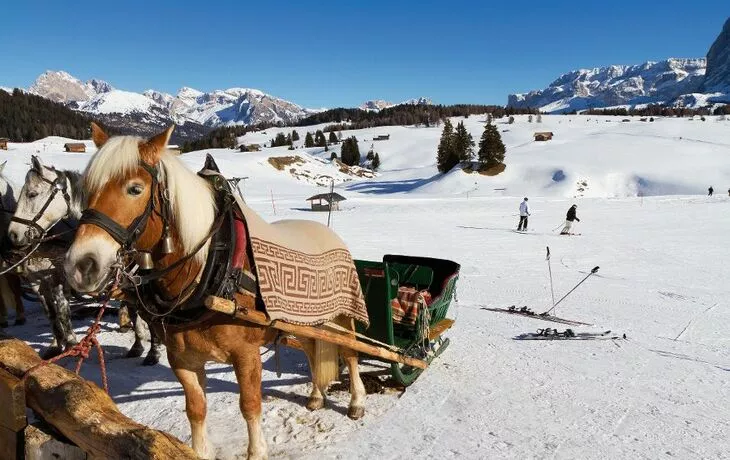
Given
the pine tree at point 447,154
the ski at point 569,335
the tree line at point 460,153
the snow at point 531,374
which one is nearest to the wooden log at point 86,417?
the snow at point 531,374

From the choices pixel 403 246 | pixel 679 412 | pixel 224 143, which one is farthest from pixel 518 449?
pixel 224 143

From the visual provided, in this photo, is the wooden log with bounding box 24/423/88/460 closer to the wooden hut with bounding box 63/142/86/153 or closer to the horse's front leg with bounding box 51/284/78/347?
the horse's front leg with bounding box 51/284/78/347

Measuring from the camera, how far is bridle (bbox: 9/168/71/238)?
489 cm

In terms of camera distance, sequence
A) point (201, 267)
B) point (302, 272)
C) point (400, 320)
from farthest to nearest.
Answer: point (400, 320)
point (302, 272)
point (201, 267)

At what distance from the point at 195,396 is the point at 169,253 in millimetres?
1373

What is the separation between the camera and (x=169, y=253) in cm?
293

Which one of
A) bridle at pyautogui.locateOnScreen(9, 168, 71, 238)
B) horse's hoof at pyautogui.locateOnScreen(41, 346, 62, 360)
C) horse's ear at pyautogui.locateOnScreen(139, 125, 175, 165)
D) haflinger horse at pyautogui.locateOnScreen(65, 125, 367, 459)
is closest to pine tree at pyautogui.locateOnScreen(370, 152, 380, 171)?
horse's hoof at pyautogui.locateOnScreen(41, 346, 62, 360)

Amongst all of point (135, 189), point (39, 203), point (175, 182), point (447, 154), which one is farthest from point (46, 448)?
point (447, 154)

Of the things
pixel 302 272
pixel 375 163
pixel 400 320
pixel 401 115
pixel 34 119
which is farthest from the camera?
pixel 401 115

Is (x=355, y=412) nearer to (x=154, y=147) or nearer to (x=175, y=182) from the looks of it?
(x=175, y=182)

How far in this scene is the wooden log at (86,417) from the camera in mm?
2127

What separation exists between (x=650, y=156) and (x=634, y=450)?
2518 inches

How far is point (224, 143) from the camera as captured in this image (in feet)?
371

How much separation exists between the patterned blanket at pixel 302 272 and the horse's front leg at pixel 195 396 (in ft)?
2.70
